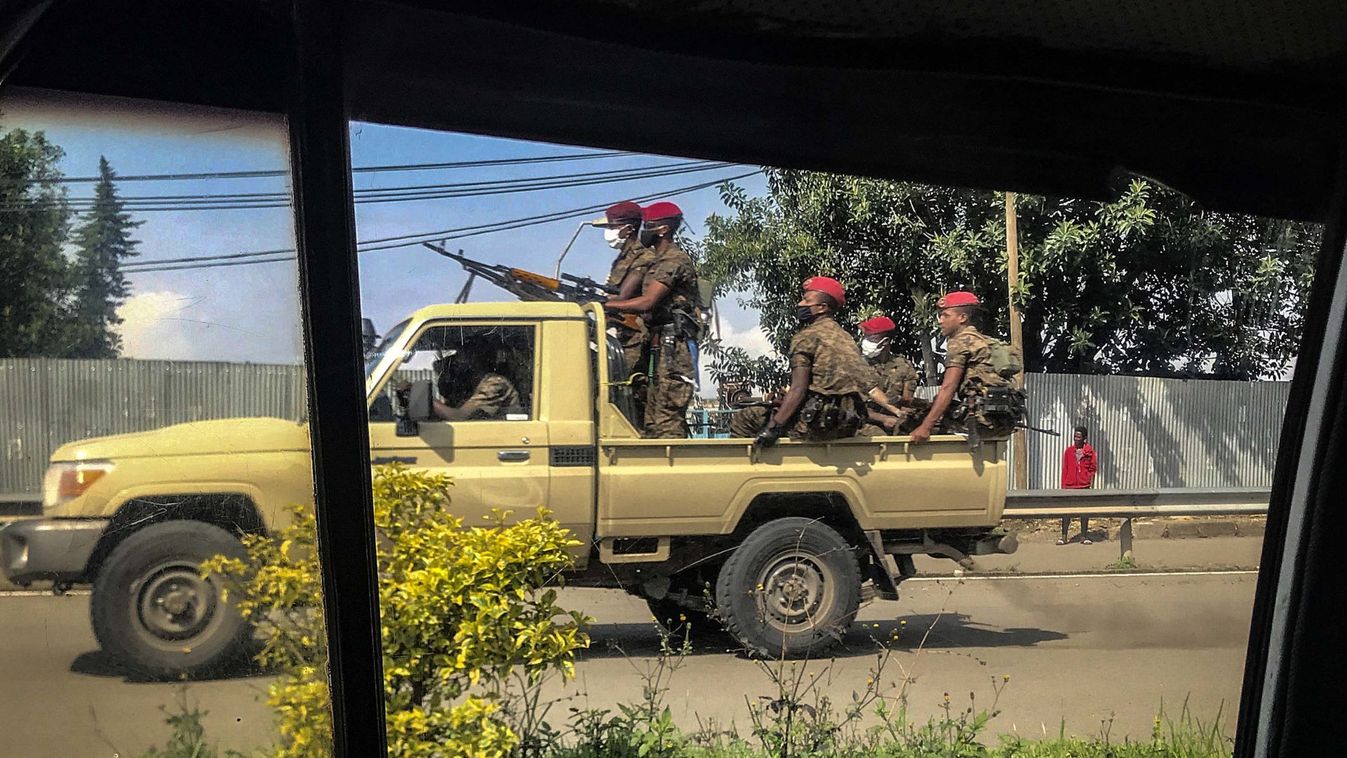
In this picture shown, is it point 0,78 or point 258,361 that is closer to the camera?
point 0,78

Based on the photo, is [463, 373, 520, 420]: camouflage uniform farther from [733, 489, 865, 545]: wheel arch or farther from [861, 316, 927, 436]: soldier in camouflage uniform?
[733, 489, 865, 545]: wheel arch

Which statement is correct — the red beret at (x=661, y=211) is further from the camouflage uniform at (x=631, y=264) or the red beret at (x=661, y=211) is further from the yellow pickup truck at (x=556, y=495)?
the yellow pickup truck at (x=556, y=495)

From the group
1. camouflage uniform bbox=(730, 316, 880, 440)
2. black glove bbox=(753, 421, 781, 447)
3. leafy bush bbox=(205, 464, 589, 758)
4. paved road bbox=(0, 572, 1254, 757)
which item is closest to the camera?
leafy bush bbox=(205, 464, 589, 758)

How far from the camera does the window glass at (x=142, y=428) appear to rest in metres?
1.36

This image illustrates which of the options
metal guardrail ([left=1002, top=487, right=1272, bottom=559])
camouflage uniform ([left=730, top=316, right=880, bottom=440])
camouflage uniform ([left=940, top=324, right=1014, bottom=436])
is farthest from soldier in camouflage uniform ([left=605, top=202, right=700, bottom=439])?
metal guardrail ([left=1002, top=487, right=1272, bottom=559])

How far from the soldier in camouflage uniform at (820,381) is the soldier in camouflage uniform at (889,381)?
0.09 ft

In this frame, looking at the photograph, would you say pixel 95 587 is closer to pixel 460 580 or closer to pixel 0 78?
pixel 0 78

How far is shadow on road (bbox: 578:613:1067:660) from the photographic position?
2.89 m

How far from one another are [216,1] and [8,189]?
36 centimetres

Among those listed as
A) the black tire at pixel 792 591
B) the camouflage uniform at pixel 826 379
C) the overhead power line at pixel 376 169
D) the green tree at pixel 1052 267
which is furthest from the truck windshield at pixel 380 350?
the black tire at pixel 792 591

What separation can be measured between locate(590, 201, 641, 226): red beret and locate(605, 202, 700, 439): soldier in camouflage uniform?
0.06ft

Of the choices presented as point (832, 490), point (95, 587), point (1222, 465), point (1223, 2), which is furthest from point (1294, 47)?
point (95, 587)

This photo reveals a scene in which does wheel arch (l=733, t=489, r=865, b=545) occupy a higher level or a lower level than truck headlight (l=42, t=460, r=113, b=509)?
lower

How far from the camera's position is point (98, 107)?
1.40 metres
